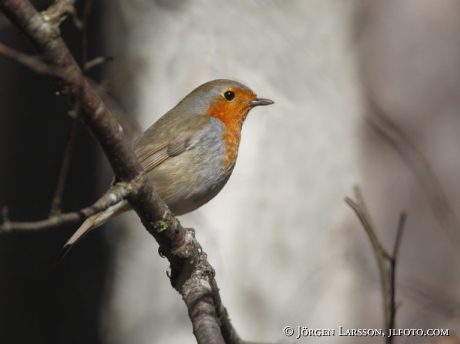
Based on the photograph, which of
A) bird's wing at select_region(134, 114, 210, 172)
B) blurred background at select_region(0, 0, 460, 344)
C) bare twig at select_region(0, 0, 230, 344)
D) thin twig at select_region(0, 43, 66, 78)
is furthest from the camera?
blurred background at select_region(0, 0, 460, 344)

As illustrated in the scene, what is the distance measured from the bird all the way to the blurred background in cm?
106

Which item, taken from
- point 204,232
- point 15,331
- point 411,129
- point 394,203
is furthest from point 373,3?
point 15,331

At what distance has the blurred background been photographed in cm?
466

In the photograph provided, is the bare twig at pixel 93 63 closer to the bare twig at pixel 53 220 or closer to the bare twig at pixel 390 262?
the bare twig at pixel 53 220

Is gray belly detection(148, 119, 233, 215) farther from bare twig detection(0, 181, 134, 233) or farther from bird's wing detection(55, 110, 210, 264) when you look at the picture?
bare twig detection(0, 181, 134, 233)

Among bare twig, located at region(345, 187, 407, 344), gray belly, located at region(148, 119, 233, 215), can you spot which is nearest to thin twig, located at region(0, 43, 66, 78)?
bare twig, located at region(345, 187, 407, 344)

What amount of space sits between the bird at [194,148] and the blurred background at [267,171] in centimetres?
106

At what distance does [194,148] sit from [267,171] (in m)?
1.62

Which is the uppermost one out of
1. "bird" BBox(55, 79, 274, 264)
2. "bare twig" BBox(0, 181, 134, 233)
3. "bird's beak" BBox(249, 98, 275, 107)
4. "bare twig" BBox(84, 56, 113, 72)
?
"bird's beak" BBox(249, 98, 275, 107)

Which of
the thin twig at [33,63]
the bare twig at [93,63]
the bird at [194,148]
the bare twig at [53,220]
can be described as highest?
the bird at [194,148]

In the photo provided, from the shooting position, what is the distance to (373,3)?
15.7 feet

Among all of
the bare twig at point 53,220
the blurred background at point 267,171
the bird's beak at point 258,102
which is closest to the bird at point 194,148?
the bird's beak at point 258,102

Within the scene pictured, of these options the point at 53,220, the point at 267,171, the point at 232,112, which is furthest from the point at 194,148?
the point at 53,220

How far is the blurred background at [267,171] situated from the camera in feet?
15.3
